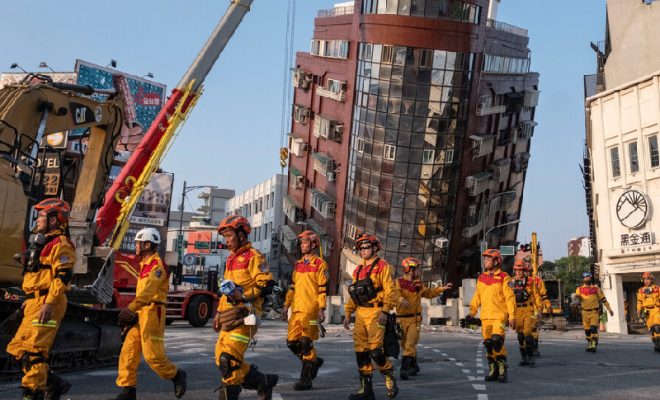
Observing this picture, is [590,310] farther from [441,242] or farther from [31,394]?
[441,242]

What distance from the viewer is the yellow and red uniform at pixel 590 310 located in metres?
19.4

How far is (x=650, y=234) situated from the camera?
37.4m

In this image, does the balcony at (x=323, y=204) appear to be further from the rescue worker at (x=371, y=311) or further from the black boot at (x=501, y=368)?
the rescue worker at (x=371, y=311)

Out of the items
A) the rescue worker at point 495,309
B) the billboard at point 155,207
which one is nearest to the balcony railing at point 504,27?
the billboard at point 155,207

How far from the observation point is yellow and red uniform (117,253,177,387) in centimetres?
845

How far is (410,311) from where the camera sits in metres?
13.3

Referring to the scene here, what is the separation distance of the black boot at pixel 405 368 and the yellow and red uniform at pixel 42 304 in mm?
5857

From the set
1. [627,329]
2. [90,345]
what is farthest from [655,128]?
[90,345]

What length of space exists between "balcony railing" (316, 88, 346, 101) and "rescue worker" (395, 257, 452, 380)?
45.1 metres

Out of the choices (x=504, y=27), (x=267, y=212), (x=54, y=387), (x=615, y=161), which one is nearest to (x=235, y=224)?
(x=54, y=387)

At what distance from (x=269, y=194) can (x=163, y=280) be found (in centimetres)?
8053

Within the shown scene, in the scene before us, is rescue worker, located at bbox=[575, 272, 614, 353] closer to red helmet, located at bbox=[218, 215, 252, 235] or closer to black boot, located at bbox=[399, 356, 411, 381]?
black boot, located at bbox=[399, 356, 411, 381]

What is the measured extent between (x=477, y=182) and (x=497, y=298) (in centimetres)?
4755

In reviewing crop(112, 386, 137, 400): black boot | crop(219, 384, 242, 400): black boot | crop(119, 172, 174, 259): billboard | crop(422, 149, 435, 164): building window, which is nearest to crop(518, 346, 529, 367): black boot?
crop(219, 384, 242, 400): black boot
